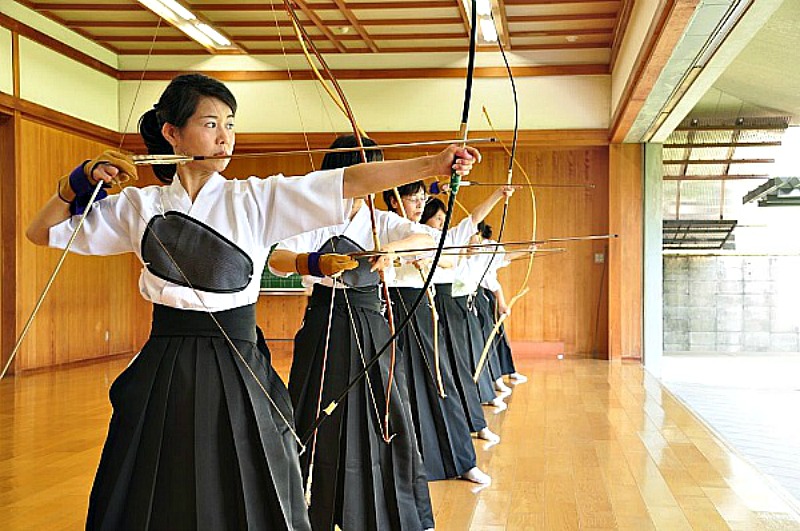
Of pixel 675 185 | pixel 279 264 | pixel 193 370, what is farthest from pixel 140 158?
pixel 675 185

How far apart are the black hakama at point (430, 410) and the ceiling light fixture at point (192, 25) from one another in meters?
3.67

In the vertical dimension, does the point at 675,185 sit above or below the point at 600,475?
above

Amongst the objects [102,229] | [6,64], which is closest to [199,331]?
[102,229]

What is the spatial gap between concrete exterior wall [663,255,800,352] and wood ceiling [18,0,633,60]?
11.0 ft

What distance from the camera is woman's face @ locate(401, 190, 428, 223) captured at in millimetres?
3422

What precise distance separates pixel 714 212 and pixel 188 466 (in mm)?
9545

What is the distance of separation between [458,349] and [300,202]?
258 cm

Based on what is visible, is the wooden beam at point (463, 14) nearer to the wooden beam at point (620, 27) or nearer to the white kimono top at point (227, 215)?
the wooden beam at point (620, 27)

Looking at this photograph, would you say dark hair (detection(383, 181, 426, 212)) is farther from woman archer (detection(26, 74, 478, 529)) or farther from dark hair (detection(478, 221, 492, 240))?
dark hair (detection(478, 221, 492, 240))

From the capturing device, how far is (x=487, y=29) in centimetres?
743

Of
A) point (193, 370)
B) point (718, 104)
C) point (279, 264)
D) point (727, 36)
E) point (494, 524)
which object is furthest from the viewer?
point (718, 104)

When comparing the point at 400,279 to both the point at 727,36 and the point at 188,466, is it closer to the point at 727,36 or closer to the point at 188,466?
the point at 188,466

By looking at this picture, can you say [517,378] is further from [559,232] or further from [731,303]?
[731,303]

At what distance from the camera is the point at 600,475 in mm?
3701
